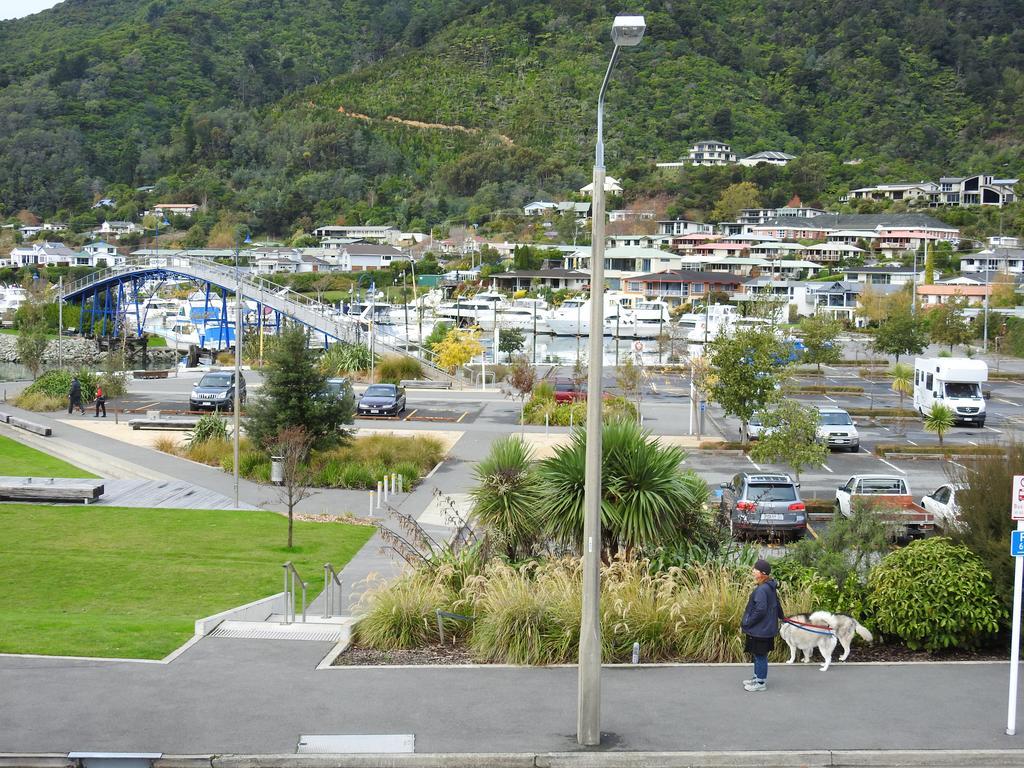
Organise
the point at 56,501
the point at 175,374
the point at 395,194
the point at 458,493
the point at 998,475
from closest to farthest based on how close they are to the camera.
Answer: the point at 998,475 → the point at 56,501 → the point at 458,493 → the point at 175,374 → the point at 395,194

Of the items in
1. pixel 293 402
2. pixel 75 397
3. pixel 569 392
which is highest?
pixel 293 402

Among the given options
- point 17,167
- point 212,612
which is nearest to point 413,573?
point 212,612

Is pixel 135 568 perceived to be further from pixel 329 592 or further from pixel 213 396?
pixel 213 396

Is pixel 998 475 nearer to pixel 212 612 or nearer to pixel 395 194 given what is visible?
pixel 212 612

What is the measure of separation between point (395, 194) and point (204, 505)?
487 ft

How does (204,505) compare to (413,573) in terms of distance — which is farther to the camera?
(204,505)

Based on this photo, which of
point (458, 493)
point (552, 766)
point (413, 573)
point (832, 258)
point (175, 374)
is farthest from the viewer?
point (832, 258)

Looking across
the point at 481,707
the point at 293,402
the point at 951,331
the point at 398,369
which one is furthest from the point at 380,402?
the point at 951,331

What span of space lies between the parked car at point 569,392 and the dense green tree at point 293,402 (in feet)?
46.7

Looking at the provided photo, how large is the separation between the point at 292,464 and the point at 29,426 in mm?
18355

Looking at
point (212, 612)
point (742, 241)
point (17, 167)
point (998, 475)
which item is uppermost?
point (17, 167)

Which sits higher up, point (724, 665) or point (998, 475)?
point (998, 475)

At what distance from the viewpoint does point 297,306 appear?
6184 centimetres

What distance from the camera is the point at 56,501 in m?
25.8
